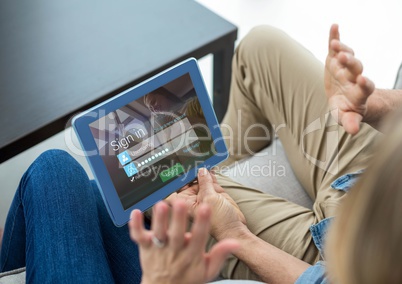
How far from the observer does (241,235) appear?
3.19 ft

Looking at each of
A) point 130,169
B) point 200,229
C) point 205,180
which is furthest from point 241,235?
point 200,229

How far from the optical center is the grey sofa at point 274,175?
1.18m

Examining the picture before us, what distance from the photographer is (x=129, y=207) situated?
3.21 feet

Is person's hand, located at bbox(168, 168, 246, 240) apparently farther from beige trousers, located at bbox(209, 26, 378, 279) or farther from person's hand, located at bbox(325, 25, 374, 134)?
person's hand, located at bbox(325, 25, 374, 134)

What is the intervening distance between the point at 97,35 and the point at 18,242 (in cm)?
51

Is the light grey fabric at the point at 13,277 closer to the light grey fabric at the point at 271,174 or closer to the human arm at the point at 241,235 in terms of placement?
the human arm at the point at 241,235

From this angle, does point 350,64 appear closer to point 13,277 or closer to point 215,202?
point 215,202

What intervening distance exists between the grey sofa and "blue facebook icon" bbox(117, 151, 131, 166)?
12.2 inches

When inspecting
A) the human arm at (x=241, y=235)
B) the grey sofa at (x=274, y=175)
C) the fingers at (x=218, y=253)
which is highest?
the fingers at (x=218, y=253)

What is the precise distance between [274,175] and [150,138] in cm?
34

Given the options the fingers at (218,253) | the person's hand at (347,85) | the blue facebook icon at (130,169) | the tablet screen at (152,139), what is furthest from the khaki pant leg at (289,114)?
the fingers at (218,253)

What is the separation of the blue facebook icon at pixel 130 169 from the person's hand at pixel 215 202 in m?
0.10

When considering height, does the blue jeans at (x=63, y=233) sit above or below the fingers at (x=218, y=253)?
below

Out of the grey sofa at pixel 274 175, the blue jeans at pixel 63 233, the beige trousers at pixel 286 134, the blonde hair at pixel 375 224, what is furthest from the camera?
the grey sofa at pixel 274 175
